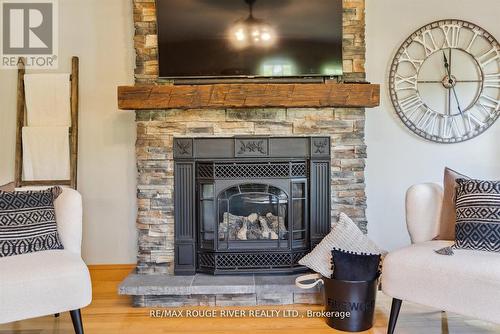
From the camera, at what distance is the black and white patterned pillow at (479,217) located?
202cm

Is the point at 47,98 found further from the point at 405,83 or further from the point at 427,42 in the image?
the point at 427,42

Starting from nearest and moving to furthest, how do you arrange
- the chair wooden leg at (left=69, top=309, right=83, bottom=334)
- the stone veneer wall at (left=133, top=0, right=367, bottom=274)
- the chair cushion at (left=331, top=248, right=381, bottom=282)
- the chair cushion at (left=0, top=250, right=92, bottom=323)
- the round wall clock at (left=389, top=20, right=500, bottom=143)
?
the chair cushion at (left=0, top=250, right=92, bottom=323)
the chair wooden leg at (left=69, top=309, right=83, bottom=334)
the chair cushion at (left=331, top=248, right=381, bottom=282)
the stone veneer wall at (left=133, top=0, right=367, bottom=274)
the round wall clock at (left=389, top=20, right=500, bottom=143)

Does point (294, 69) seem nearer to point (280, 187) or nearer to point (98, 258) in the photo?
point (280, 187)

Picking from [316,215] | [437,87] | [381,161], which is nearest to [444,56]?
[437,87]

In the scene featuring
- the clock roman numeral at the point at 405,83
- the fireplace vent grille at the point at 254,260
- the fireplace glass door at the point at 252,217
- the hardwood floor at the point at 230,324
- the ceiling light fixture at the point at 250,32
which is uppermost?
the ceiling light fixture at the point at 250,32

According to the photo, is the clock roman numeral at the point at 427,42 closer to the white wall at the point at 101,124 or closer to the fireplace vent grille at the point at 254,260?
the fireplace vent grille at the point at 254,260

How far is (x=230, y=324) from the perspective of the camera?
233cm

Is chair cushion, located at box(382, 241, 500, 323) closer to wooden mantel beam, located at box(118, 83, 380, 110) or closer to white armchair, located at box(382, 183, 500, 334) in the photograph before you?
white armchair, located at box(382, 183, 500, 334)

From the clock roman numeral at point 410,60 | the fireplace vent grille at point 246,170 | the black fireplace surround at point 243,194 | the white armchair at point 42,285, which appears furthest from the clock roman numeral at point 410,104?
the white armchair at point 42,285

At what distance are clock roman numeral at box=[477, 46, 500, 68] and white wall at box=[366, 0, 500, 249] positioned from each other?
0.45 feet

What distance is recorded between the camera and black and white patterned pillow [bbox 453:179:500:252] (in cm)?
202

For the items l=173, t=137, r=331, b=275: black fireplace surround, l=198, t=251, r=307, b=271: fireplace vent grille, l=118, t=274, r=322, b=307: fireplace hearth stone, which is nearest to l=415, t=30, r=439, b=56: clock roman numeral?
l=173, t=137, r=331, b=275: black fireplace surround

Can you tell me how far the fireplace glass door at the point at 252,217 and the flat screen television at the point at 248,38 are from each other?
77cm

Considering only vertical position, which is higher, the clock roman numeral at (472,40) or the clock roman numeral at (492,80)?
the clock roman numeral at (472,40)
